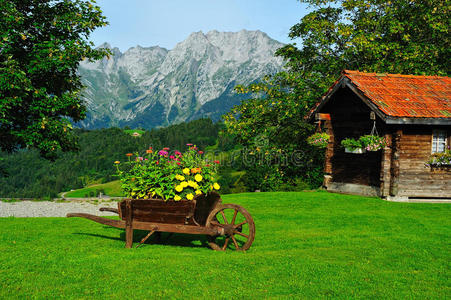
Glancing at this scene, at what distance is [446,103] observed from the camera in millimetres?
15586

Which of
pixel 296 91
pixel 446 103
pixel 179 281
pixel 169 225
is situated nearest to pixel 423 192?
pixel 446 103

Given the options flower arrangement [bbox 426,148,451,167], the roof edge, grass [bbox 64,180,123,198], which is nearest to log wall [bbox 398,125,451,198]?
flower arrangement [bbox 426,148,451,167]

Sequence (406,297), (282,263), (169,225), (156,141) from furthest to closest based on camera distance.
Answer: (156,141) < (169,225) < (282,263) < (406,297)

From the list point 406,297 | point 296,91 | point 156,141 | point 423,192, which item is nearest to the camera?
point 406,297

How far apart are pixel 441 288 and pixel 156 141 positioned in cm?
16409

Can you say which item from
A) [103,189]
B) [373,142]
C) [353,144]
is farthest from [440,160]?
[103,189]

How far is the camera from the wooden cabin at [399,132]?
14.9 metres

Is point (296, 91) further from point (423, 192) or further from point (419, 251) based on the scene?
point (419, 251)

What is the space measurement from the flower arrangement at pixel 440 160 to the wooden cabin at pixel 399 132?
0.42ft

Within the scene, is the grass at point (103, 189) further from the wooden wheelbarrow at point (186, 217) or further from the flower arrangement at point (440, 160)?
the wooden wheelbarrow at point (186, 217)

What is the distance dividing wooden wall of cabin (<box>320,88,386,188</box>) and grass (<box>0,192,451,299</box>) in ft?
20.6

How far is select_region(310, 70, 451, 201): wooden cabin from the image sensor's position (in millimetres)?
14945

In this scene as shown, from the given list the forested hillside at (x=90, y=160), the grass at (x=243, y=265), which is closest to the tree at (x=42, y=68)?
the grass at (x=243, y=265)

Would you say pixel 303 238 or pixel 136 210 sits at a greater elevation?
pixel 136 210
